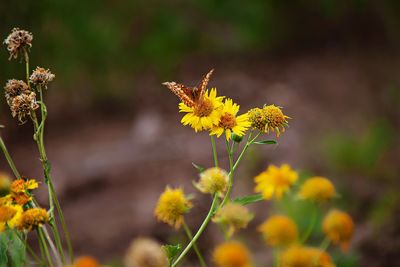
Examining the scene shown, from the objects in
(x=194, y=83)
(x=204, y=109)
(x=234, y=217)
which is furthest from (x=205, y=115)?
(x=194, y=83)

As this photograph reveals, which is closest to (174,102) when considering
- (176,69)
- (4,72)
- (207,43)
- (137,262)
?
(176,69)

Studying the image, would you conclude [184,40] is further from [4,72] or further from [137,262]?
[137,262]

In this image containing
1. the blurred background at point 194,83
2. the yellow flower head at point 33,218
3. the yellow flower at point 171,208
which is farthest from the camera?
the blurred background at point 194,83

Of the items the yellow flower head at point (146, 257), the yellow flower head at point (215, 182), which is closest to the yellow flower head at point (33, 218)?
the yellow flower head at point (146, 257)

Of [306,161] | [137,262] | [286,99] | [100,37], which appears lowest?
[137,262]

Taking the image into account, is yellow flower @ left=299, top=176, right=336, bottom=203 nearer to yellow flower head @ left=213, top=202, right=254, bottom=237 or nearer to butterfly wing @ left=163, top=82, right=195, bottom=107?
yellow flower head @ left=213, top=202, right=254, bottom=237

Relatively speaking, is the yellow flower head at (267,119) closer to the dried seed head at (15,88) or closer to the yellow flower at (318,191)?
the yellow flower at (318,191)

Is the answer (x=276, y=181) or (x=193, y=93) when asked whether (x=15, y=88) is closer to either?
(x=193, y=93)
